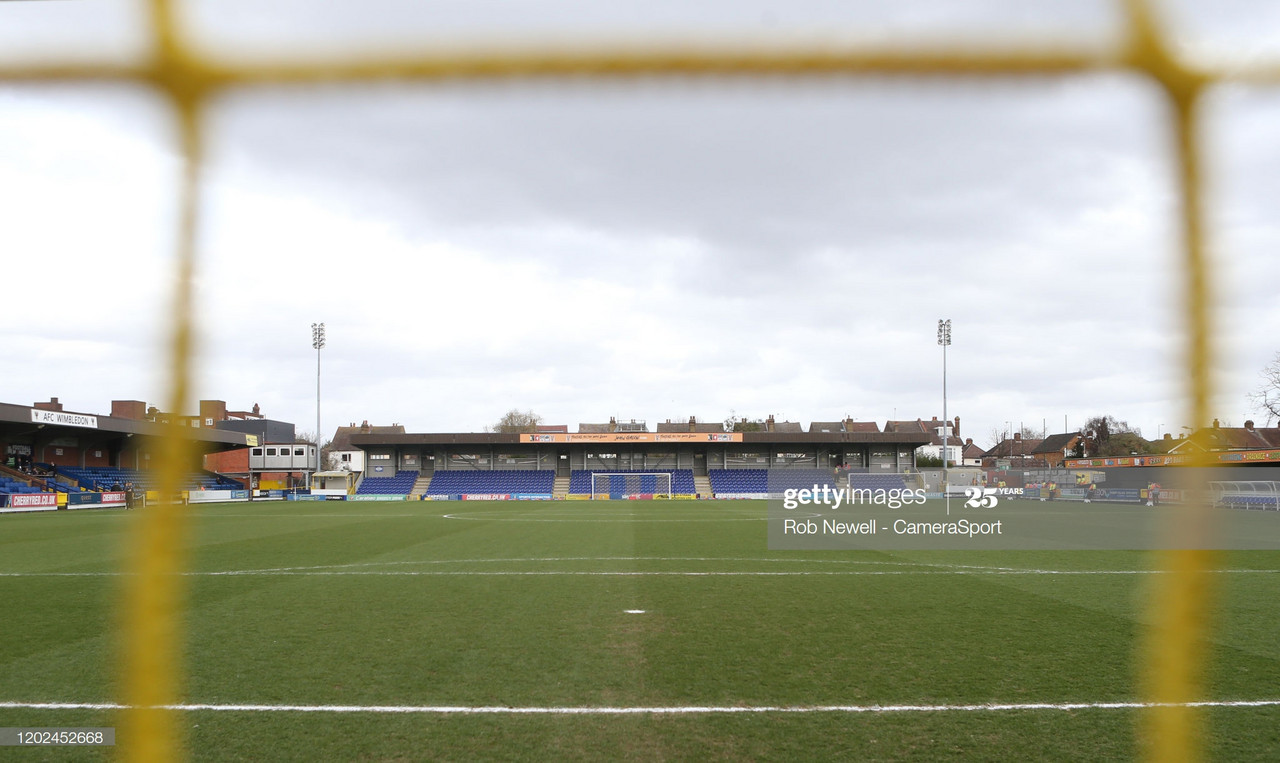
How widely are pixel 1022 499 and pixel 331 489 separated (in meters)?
41.0

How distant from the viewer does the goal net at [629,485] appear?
48.2 metres

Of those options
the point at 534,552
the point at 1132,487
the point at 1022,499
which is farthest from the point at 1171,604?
the point at 1022,499

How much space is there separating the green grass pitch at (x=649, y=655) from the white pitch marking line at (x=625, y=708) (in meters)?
0.04

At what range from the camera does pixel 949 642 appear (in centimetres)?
633

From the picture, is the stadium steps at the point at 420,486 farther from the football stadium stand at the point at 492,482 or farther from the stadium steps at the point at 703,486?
the stadium steps at the point at 703,486

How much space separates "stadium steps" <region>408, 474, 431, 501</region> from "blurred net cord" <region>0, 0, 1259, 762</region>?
47.6m

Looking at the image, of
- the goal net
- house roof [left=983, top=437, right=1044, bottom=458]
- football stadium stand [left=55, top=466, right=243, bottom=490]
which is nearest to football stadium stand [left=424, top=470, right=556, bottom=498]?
the goal net

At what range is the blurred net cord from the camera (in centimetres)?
125

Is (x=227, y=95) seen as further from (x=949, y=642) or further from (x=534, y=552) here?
(x=534, y=552)

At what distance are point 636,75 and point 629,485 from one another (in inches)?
1908

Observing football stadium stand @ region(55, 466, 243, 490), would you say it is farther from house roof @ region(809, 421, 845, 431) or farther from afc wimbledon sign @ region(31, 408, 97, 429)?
house roof @ region(809, 421, 845, 431)

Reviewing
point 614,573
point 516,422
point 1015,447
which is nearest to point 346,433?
point 516,422

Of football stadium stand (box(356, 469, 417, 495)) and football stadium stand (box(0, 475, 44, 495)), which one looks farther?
football stadium stand (box(356, 469, 417, 495))

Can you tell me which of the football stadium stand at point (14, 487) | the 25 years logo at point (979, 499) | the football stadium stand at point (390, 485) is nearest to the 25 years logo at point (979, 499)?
the 25 years logo at point (979, 499)
